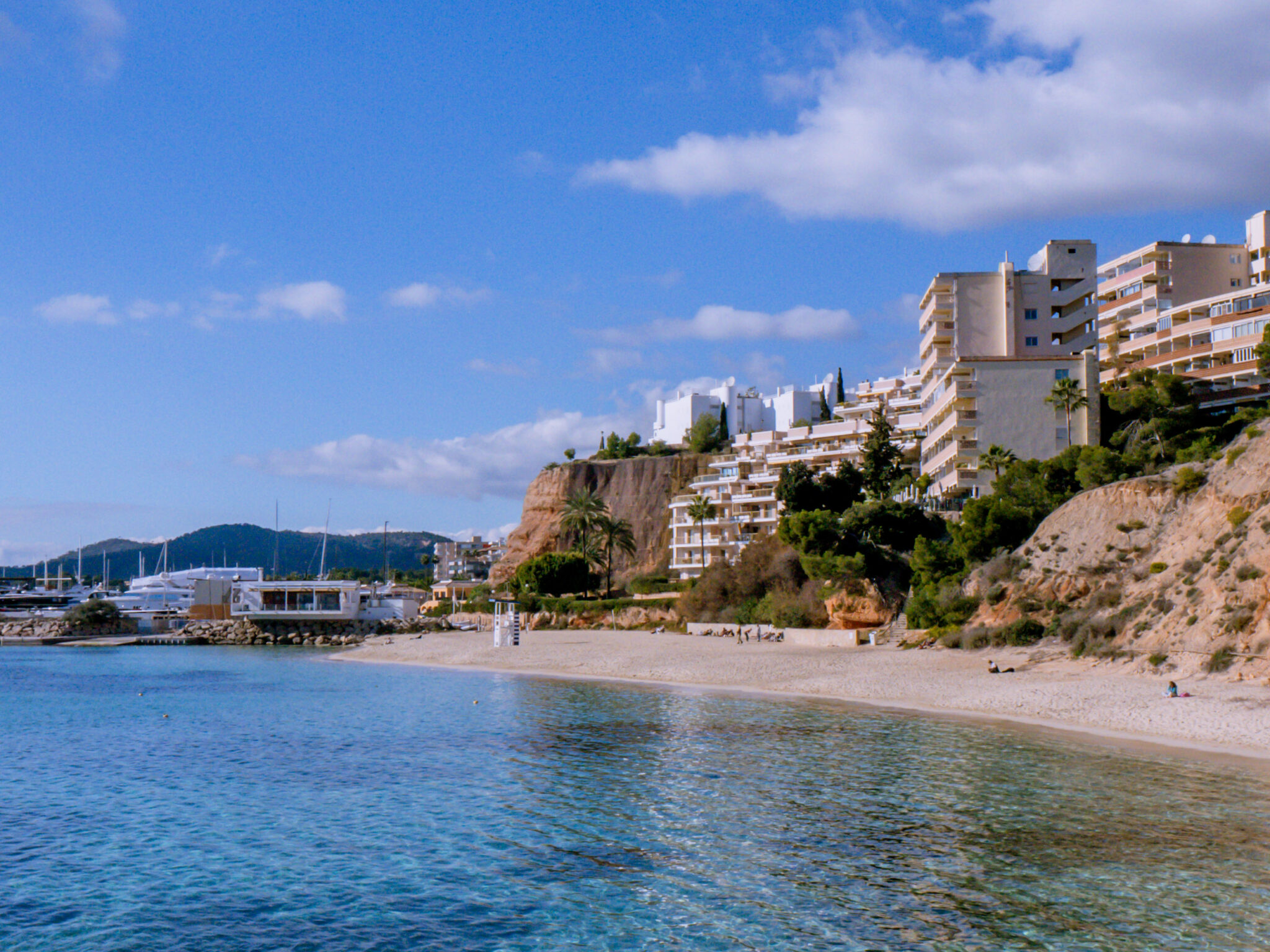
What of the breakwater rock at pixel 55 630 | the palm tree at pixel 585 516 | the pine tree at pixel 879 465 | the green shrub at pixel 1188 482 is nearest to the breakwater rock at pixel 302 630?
the breakwater rock at pixel 55 630

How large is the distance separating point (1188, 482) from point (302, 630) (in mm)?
79442

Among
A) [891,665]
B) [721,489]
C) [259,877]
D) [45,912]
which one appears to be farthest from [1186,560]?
[721,489]

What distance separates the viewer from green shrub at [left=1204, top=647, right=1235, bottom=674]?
101 feet

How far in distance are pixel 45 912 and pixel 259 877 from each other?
2.89 meters

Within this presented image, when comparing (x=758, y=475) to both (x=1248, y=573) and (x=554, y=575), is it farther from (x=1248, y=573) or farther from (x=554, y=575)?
(x=1248, y=573)

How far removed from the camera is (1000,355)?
239 feet

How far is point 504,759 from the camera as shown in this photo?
84.8 ft

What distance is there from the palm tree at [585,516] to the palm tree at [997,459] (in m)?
48.5

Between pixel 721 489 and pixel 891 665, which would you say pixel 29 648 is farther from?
pixel 891 665

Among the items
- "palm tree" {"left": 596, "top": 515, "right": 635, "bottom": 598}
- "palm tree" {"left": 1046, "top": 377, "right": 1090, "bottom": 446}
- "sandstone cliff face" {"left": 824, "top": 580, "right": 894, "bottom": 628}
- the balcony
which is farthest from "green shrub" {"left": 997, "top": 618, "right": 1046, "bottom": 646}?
"palm tree" {"left": 596, "top": 515, "right": 635, "bottom": 598}

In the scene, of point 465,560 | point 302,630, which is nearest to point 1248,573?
point 302,630

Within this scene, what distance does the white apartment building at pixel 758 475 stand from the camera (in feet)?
340

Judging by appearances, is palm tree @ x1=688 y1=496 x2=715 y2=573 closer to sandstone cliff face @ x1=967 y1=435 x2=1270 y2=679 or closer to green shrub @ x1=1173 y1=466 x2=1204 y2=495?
sandstone cliff face @ x1=967 y1=435 x2=1270 y2=679

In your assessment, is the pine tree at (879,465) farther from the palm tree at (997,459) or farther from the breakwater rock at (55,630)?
the breakwater rock at (55,630)
